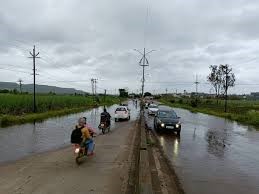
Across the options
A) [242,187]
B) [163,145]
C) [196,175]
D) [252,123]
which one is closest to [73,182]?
[196,175]

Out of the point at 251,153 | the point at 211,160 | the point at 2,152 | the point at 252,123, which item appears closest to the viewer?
the point at 211,160

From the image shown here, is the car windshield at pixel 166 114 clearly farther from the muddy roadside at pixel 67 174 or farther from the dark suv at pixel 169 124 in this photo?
the muddy roadside at pixel 67 174

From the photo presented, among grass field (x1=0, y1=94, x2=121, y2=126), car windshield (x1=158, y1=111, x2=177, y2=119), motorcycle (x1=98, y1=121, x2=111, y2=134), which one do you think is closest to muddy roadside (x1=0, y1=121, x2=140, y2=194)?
motorcycle (x1=98, y1=121, x2=111, y2=134)

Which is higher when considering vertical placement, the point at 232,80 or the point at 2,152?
the point at 232,80

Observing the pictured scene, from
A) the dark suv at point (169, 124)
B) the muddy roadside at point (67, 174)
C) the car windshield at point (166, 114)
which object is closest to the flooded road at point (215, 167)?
the muddy roadside at point (67, 174)

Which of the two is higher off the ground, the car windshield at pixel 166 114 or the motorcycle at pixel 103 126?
the car windshield at pixel 166 114

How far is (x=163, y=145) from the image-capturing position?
18.6 meters

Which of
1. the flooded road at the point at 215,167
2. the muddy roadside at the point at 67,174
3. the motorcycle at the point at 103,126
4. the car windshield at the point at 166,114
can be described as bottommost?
the flooded road at the point at 215,167

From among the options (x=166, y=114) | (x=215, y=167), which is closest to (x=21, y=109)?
(x=166, y=114)

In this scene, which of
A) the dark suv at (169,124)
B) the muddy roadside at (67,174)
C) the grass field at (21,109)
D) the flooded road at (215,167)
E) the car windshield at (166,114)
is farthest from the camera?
the grass field at (21,109)

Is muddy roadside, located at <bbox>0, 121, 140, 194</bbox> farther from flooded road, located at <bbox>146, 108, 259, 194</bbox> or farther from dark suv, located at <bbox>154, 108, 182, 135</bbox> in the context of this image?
dark suv, located at <bbox>154, 108, 182, 135</bbox>

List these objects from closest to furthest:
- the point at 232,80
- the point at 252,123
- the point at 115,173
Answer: the point at 115,173, the point at 252,123, the point at 232,80

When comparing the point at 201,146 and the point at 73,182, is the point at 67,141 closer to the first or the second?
the point at 201,146

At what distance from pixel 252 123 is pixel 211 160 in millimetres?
27233
